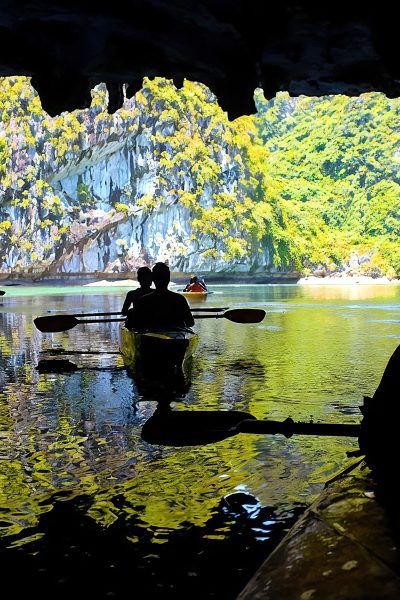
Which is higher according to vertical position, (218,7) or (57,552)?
(218,7)

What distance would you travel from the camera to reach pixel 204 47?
870 centimetres

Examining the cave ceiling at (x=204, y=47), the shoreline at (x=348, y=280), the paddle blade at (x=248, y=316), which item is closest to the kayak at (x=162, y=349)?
the paddle blade at (x=248, y=316)

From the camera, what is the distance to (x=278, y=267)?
267 ft

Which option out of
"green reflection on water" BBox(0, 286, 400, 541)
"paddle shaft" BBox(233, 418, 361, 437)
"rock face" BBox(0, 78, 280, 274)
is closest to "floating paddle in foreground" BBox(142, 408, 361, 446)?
"paddle shaft" BBox(233, 418, 361, 437)

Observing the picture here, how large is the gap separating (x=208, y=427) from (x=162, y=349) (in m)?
5.81

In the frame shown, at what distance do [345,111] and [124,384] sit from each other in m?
A: 110

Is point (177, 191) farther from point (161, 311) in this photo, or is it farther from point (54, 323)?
point (161, 311)

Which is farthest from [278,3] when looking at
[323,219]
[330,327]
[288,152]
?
[288,152]

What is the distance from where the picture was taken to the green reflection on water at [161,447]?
4.54 m

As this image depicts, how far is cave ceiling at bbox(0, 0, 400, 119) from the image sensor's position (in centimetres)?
746

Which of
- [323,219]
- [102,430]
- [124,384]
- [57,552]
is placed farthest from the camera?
[323,219]

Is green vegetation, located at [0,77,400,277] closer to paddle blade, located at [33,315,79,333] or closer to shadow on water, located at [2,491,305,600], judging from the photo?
paddle blade, located at [33,315,79,333]

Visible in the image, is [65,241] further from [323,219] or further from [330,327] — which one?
[330,327]

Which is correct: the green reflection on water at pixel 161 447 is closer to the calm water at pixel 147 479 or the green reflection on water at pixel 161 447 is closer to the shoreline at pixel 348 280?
the calm water at pixel 147 479
